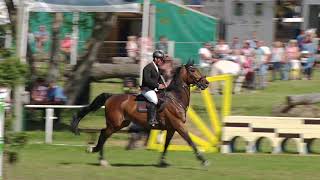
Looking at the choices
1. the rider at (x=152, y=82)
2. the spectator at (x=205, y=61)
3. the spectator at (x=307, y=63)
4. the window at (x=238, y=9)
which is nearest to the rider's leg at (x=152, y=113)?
the rider at (x=152, y=82)

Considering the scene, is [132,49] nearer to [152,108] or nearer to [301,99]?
[301,99]

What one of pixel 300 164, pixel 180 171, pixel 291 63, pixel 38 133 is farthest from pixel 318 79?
pixel 180 171

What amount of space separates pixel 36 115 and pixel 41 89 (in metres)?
1.28

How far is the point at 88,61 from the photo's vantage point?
2273 cm

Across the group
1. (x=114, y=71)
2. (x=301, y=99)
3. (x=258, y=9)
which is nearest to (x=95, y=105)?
(x=114, y=71)

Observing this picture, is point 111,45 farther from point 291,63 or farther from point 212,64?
point 291,63

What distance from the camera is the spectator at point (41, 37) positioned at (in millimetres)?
25294

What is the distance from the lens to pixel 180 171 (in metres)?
14.3

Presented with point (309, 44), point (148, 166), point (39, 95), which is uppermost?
point (309, 44)

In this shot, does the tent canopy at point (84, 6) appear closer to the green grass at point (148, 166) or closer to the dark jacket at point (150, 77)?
the green grass at point (148, 166)

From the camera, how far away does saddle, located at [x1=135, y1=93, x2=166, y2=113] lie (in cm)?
1530

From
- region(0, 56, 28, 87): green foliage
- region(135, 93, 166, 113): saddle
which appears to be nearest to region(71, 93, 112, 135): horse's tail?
region(135, 93, 166, 113): saddle

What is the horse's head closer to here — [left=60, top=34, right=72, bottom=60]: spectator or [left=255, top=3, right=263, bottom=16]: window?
[left=60, top=34, right=72, bottom=60]: spectator

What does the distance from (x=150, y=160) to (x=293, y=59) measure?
1445cm
